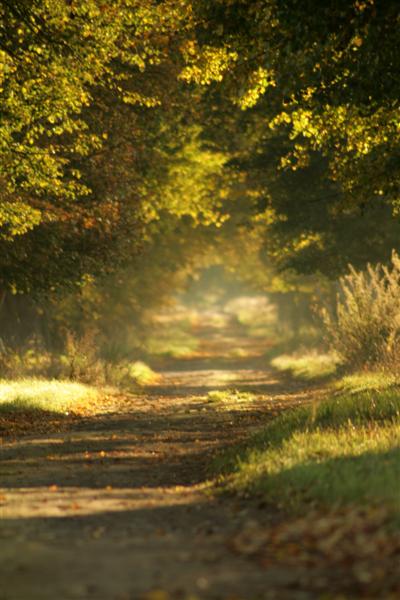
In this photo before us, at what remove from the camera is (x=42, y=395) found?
24172mm

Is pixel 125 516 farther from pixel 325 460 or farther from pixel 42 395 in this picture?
pixel 42 395

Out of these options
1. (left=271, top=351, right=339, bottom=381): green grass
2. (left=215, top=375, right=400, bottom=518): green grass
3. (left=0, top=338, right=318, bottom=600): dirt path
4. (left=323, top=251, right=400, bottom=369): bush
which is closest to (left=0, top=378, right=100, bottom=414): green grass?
(left=0, top=338, right=318, bottom=600): dirt path

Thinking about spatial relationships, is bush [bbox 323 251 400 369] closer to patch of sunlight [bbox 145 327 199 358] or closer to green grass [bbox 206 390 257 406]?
green grass [bbox 206 390 257 406]

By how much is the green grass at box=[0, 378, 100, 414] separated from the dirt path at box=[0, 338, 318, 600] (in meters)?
2.25

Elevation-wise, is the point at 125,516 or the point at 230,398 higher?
the point at 230,398

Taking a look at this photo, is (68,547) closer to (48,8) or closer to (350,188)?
(350,188)

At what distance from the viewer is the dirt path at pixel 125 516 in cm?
759

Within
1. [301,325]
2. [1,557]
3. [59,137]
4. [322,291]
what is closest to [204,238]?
[322,291]

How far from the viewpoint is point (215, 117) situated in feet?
102

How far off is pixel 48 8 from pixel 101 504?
939 centimetres

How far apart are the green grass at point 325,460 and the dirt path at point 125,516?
0.48 m

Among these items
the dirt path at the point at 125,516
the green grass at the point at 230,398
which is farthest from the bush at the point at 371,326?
the dirt path at the point at 125,516

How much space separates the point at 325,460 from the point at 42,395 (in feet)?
41.2

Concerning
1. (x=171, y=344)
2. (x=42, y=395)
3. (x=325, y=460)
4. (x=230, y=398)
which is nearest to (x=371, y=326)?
(x=230, y=398)
